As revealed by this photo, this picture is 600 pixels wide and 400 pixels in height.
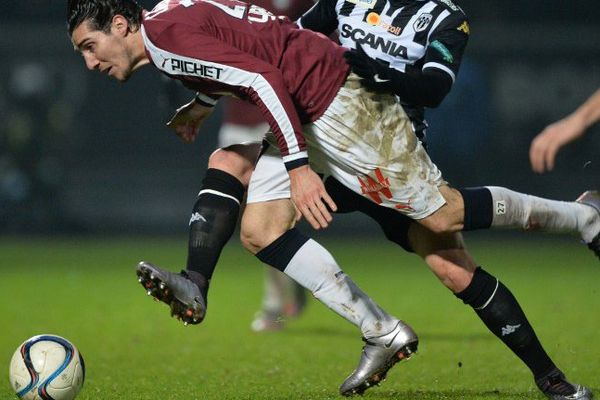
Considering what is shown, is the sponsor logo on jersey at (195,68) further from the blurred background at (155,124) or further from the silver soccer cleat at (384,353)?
the blurred background at (155,124)

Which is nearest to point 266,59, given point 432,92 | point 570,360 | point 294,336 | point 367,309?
A: point 432,92

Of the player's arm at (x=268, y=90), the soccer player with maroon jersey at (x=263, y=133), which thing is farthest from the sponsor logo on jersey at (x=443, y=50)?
the soccer player with maroon jersey at (x=263, y=133)

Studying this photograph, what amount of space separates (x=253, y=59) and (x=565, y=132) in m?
1.31

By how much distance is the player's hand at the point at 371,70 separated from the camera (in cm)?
496

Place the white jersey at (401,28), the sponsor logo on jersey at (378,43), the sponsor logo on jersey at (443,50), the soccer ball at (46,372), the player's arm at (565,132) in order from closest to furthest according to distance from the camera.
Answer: the player's arm at (565,132)
the soccer ball at (46,372)
the sponsor logo on jersey at (443,50)
the white jersey at (401,28)
the sponsor logo on jersey at (378,43)

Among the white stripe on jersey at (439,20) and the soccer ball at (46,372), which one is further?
the white stripe on jersey at (439,20)

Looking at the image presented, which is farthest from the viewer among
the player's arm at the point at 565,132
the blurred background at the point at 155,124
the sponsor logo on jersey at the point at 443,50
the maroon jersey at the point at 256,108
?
the blurred background at the point at 155,124

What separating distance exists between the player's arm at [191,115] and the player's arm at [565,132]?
168cm

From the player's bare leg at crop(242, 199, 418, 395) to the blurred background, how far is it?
9.36 m

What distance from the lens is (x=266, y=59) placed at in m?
5.01

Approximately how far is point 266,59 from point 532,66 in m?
10.6

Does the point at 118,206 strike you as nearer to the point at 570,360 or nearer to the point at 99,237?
the point at 99,237

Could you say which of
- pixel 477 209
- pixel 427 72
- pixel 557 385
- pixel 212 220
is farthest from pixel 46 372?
pixel 557 385

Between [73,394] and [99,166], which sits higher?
[73,394]
